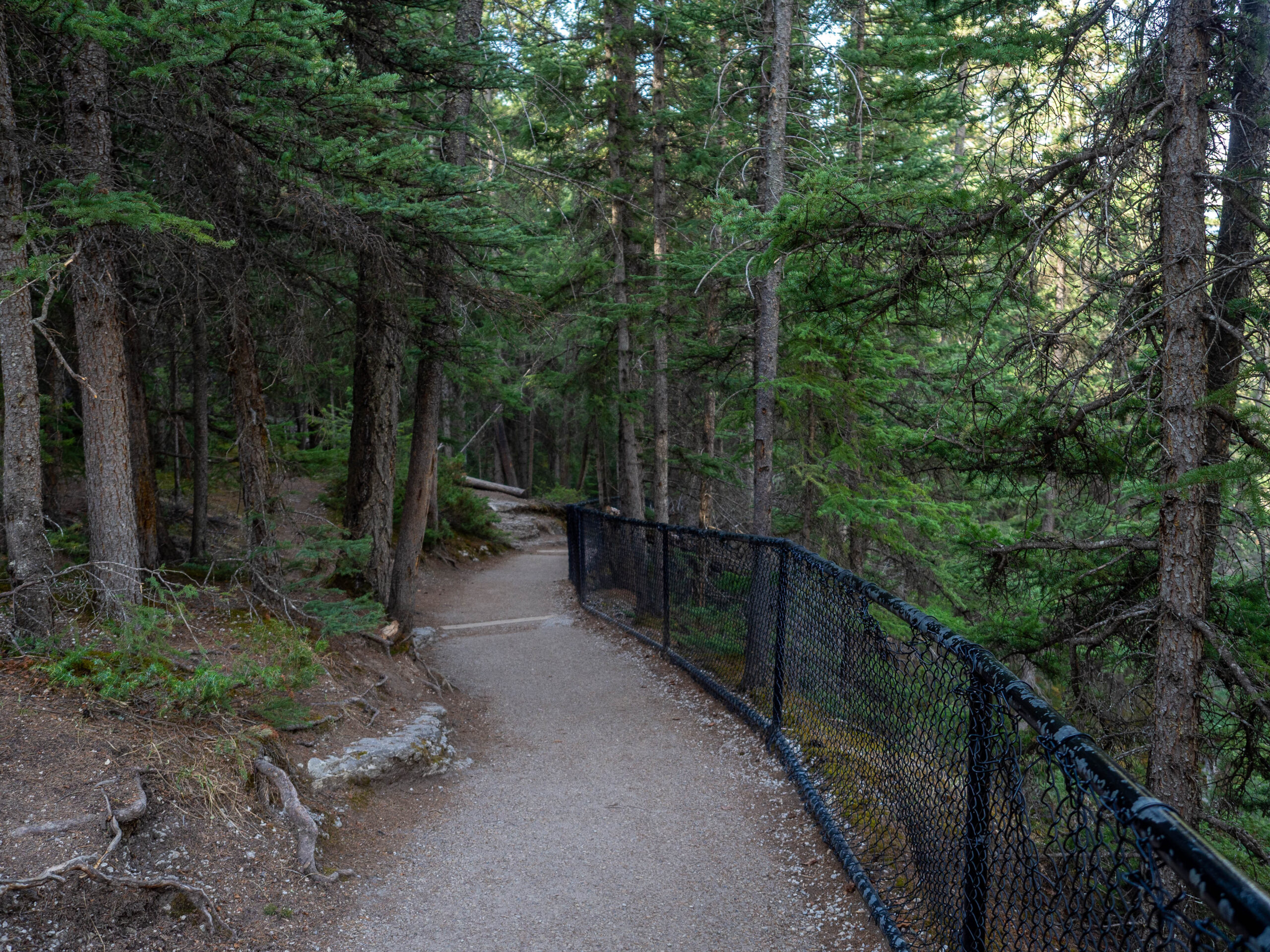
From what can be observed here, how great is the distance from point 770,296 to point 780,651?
4.76 meters

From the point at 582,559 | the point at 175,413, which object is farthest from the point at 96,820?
the point at 582,559

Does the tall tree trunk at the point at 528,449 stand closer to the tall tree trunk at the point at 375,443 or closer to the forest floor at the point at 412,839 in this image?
the tall tree trunk at the point at 375,443

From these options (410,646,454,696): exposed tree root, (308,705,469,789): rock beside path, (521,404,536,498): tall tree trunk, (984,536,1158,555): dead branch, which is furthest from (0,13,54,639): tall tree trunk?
(521,404,536,498): tall tree trunk

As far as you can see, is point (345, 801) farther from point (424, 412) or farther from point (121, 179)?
point (424, 412)

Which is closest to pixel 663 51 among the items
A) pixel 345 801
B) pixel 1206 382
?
pixel 1206 382

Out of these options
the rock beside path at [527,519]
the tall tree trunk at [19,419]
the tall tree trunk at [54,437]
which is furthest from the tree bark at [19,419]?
the rock beside path at [527,519]

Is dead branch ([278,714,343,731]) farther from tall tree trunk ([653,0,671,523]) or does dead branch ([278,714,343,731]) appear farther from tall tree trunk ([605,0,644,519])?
tall tree trunk ([653,0,671,523])

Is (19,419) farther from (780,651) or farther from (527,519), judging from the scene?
(527,519)

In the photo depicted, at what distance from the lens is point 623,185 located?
13.0 metres

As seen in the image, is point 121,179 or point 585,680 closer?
point 121,179

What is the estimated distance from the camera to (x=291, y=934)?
3.67 m

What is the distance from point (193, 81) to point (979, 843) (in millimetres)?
6560

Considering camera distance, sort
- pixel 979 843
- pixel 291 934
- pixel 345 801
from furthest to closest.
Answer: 1. pixel 345 801
2. pixel 291 934
3. pixel 979 843

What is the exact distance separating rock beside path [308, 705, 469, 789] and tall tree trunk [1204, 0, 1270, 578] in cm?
578
